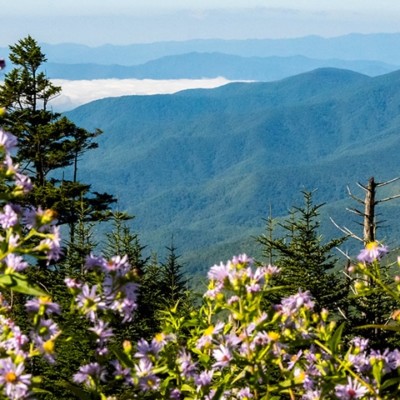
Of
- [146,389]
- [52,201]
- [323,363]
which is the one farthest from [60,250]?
[52,201]

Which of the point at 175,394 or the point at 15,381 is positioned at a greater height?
the point at 15,381

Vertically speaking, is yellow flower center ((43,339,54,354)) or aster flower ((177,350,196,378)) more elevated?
yellow flower center ((43,339,54,354))

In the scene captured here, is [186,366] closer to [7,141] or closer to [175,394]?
[175,394]

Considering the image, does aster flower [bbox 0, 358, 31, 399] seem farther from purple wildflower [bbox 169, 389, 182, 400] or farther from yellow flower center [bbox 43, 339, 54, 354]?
purple wildflower [bbox 169, 389, 182, 400]

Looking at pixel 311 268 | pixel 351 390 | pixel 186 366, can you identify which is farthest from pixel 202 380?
pixel 311 268

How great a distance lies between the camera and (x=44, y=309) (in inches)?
101

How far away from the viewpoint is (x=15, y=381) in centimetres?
235

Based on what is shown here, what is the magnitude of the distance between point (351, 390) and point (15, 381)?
1.40 meters

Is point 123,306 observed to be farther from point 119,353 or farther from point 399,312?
point 399,312

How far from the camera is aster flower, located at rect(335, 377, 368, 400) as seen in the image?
9.07 feet

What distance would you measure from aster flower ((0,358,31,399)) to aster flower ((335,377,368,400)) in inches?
52.2

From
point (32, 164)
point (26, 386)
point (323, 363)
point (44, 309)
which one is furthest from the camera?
point (32, 164)

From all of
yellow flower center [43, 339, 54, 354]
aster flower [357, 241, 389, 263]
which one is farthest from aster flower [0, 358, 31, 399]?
aster flower [357, 241, 389, 263]

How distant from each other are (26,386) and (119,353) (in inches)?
23.7
